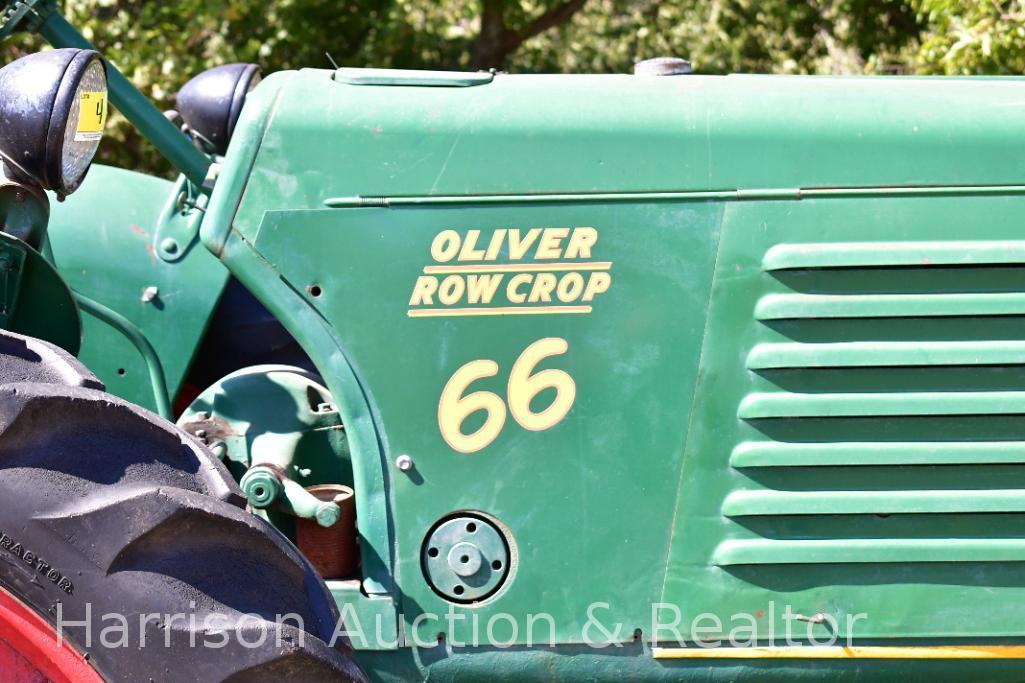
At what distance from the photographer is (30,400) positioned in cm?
186

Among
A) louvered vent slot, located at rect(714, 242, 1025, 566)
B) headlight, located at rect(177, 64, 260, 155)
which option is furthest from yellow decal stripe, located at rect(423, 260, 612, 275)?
headlight, located at rect(177, 64, 260, 155)

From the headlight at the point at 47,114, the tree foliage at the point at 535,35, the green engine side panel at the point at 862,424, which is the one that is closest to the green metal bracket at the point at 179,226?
the headlight at the point at 47,114

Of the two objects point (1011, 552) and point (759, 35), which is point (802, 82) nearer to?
point (1011, 552)

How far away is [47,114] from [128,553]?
817mm

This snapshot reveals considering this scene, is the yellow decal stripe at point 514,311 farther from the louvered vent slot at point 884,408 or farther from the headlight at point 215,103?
the headlight at point 215,103

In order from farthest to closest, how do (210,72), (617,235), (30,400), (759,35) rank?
(759,35), (210,72), (617,235), (30,400)

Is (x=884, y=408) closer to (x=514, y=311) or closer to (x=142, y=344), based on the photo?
(x=514, y=311)

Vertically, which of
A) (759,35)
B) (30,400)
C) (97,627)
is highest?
(759,35)

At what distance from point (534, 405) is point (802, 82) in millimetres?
808

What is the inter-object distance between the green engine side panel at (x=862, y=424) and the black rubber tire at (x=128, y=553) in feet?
2.57

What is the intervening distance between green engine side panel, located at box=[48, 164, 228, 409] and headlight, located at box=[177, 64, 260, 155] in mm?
442

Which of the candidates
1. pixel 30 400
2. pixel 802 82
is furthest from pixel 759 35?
pixel 30 400

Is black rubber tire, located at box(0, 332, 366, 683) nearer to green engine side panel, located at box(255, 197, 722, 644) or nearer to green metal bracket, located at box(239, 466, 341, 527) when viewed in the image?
green metal bracket, located at box(239, 466, 341, 527)

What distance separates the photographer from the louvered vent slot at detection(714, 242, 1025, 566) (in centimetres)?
226
